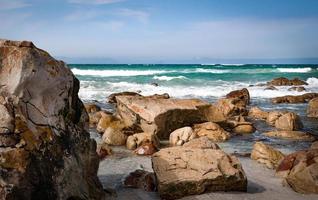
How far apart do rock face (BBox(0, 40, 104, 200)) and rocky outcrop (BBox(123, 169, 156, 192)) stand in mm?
1322

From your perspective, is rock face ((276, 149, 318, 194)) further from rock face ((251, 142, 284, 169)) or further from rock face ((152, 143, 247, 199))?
rock face ((251, 142, 284, 169))

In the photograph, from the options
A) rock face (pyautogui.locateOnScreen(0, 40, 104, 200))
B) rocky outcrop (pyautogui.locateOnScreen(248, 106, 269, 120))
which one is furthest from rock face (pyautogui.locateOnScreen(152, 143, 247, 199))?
rocky outcrop (pyautogui.locateOnScreen(248, 106, 269, 120))

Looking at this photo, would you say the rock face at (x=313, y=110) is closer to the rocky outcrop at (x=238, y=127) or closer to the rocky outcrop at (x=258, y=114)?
the rocky outcrop at (x=258, y=114)

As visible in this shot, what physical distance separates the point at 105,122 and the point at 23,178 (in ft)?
25.5

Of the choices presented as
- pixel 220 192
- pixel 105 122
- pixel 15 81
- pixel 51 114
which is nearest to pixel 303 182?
pixel 220 192

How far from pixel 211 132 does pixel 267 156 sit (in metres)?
3.01

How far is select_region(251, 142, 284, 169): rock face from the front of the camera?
27.4ft

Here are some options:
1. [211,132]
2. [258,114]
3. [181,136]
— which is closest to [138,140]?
[181,136]

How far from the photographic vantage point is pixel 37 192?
437 centimetres

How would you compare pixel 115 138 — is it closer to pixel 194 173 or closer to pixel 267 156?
pixel 267 156

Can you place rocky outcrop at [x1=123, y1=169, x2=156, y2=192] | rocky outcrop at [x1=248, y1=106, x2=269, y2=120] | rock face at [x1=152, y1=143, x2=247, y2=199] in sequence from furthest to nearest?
rocky outcrop at [x1=248, y1=106, x2=269, y2=120], rocky outcrop at [x1=123, y1=169, x2=156, y2=192], rock face at [x1=152, y1=143, x2=247, y2=199]

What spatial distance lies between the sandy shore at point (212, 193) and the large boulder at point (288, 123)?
465 centimetres

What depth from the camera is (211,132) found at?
37.4 feet

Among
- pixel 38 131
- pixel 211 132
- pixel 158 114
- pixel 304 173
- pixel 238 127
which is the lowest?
pixel 238 127
